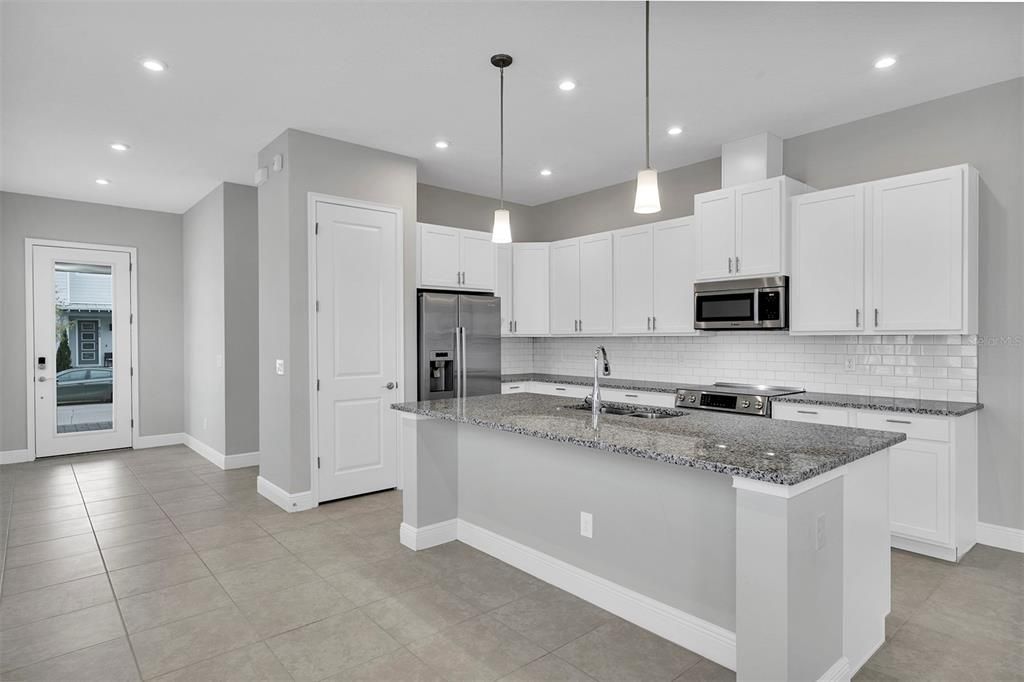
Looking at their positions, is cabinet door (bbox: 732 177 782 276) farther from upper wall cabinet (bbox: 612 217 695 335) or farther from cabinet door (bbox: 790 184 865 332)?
upper wall cabinet (bbox: 612 217 695 335)

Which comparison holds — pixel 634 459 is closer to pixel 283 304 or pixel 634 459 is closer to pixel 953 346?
pixel 953 346

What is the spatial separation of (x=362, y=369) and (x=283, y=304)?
791 millimetres

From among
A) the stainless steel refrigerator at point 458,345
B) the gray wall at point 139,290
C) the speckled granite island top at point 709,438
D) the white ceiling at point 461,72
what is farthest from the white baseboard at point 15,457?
the speckled granite island top at point 709,438

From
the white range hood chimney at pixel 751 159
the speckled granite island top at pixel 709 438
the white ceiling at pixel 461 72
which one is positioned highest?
the white ceiling at pixel 461 72

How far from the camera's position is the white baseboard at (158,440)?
669 centimetres

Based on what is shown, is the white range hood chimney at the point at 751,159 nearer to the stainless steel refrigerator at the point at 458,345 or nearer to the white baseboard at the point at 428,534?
the stainless steel refrigerator at the point at 458,345

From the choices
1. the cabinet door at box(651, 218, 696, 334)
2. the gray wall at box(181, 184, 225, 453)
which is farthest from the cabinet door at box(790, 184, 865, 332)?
the gray wall at box(181, 184, 225, 453)

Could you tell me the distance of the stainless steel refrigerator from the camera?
4969 millimetres

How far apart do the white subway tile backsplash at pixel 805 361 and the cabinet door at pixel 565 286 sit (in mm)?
405

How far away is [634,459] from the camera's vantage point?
2564mm

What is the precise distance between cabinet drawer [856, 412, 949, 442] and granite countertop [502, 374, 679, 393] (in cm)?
142

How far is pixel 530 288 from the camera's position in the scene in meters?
6.08

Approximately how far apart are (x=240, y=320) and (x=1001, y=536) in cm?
644

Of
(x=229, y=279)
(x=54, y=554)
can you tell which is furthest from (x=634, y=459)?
(x=229, y=279)
